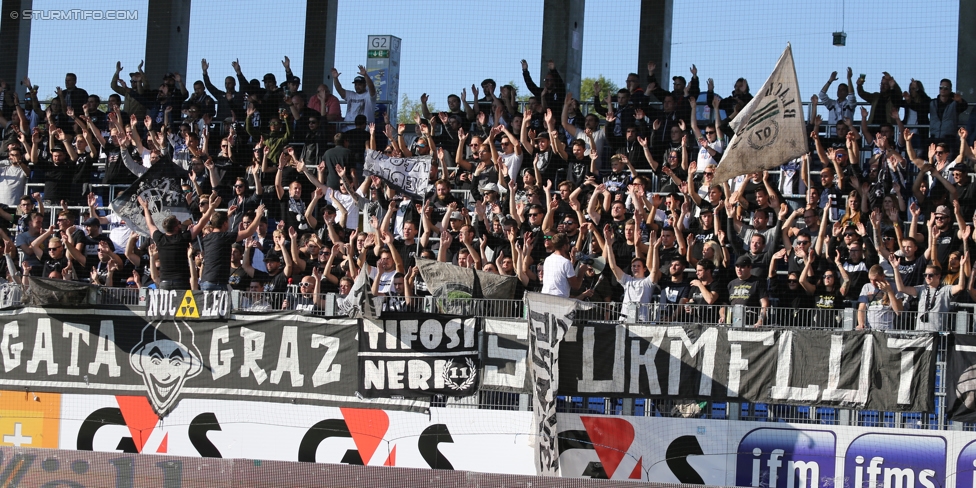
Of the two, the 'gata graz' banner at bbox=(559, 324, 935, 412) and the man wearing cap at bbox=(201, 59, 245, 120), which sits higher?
the man wearing cap at bbox=(201, 59, 245, 120)

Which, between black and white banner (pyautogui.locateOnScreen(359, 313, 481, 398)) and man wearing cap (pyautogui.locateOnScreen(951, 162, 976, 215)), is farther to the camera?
man wearing cap (pyautogui.locateOnScreen(951, 162, 976, 215))

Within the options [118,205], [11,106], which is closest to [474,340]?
[118,205]

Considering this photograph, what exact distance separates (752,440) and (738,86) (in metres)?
7.08

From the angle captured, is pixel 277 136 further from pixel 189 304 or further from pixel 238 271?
pixel 189 304

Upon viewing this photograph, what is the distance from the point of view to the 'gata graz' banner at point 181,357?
460 inches

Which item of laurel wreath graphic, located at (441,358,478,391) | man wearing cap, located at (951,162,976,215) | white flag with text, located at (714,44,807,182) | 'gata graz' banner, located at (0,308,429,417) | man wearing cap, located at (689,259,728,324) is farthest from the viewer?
man wearing cap, located at (951,162,976,215)

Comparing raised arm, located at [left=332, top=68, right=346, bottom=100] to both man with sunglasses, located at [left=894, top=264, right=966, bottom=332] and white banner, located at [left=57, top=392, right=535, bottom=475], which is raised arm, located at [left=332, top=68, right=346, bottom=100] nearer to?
white banner, located at [left=57, top=392, right=535, bottom=475]

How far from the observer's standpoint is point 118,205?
15.0 metres

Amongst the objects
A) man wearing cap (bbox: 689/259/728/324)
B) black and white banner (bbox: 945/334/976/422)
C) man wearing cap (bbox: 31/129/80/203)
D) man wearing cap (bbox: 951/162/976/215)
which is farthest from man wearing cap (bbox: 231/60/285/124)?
black and white banner (bbox: 945/334/976/422)

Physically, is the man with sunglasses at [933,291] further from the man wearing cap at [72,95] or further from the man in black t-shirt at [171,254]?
the man wearing cap at [72,95]

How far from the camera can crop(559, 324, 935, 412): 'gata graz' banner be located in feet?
33.8

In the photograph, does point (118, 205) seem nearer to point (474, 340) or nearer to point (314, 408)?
point (314, 408)

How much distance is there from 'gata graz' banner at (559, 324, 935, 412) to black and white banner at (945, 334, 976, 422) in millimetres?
155

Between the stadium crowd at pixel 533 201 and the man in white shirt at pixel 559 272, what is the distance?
2 cm
